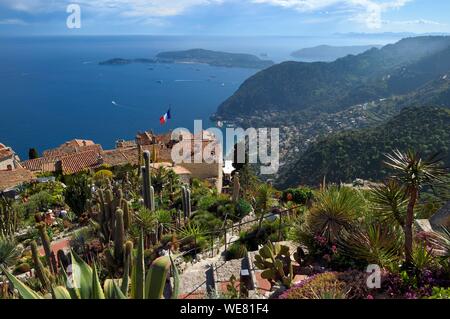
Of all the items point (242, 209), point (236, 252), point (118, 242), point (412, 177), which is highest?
point (412, 177)

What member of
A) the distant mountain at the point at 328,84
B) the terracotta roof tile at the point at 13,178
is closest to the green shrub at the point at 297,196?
the terracotta roof tile at the point at 13,178

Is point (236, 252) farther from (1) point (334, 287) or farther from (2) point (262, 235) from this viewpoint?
(1) point (334, 287)

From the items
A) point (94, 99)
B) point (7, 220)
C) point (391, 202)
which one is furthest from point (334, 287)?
point (94, 99)

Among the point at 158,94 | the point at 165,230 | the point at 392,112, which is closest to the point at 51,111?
the point at 158,94

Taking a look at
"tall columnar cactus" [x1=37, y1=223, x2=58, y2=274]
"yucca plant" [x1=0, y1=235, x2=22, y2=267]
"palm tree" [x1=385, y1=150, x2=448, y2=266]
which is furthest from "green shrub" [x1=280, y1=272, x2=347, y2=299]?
"yucca plant" [x1=0, y1=235, x2=22, y2=267]
